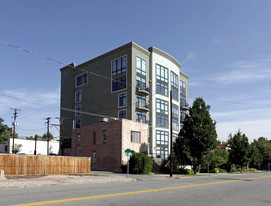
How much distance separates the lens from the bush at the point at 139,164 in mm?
33906

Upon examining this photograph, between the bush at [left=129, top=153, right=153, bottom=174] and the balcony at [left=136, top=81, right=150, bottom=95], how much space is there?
1401cm

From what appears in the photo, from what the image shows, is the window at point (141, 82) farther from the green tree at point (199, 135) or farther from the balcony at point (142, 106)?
the green tree at point (199, 135)

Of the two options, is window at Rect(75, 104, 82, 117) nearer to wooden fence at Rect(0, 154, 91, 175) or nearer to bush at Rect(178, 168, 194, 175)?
bush at Rect(178, 168, 194, 175)

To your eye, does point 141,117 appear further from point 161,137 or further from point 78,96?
point 78,96

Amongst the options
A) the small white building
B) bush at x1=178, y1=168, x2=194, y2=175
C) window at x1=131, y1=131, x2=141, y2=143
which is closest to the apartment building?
window at x1=131, y1=131, x2=141, y2=143

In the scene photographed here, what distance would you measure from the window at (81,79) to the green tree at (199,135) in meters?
26.1

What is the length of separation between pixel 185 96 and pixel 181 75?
5045mm

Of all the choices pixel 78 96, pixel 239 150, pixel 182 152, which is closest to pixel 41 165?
pixel 182 152

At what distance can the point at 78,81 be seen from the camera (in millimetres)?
57344

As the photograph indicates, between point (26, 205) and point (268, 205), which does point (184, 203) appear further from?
point (26, 205)

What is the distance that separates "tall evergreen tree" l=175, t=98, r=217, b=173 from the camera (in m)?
36.0

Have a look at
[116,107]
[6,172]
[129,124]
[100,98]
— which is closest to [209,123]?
[129,124]

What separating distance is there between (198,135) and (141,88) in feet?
46.4

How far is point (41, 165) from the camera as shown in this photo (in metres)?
25.4
